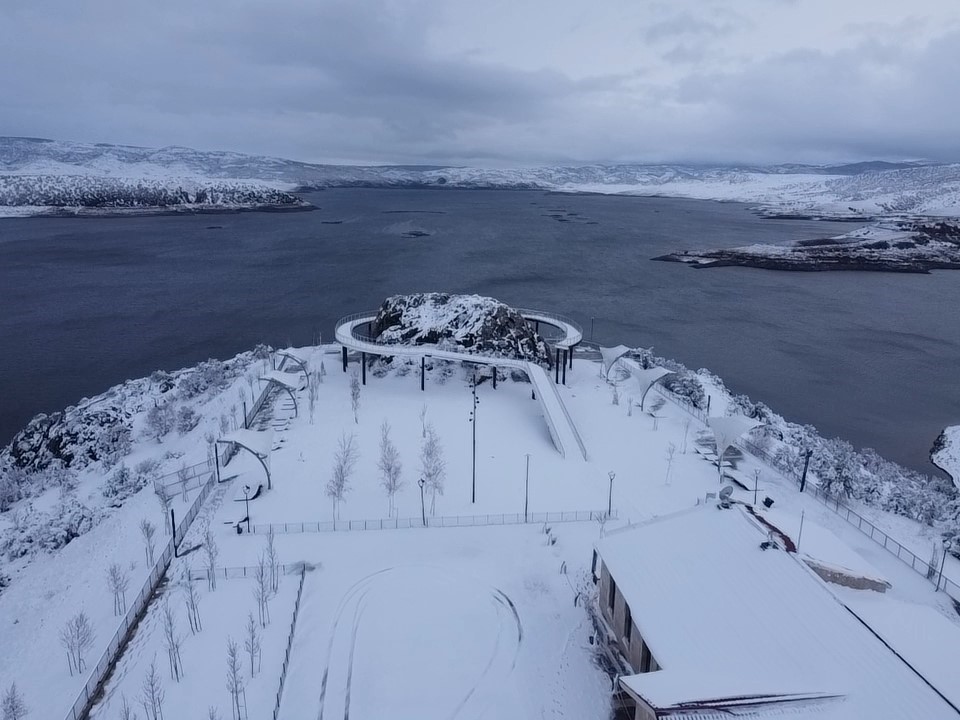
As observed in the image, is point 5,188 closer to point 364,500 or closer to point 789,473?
point 364,500

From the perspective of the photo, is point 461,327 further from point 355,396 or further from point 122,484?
point 122,484

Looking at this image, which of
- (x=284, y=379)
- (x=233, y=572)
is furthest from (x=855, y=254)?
(x=233, y=572)

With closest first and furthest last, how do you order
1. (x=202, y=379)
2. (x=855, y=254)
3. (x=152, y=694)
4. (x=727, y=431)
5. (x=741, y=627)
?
(x=741, y=627), (x=152, y=694), (x=727, y=431), (x=202, y=379), (x=855, y=254)

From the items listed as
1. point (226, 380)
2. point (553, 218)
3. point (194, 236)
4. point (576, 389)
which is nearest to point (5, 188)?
point (194, 236)

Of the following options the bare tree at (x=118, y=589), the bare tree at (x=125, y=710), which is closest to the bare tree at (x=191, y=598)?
the bare tree at (x=118, y=589)

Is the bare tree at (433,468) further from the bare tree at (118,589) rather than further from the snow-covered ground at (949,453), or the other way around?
the snow-covered ground at (949,453)

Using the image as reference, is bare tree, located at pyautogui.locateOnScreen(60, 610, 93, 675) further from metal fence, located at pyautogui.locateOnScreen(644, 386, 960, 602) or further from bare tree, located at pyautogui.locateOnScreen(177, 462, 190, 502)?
metal fence, located at pyautogui.locateOnScreen(644, 386, 960, 602)
